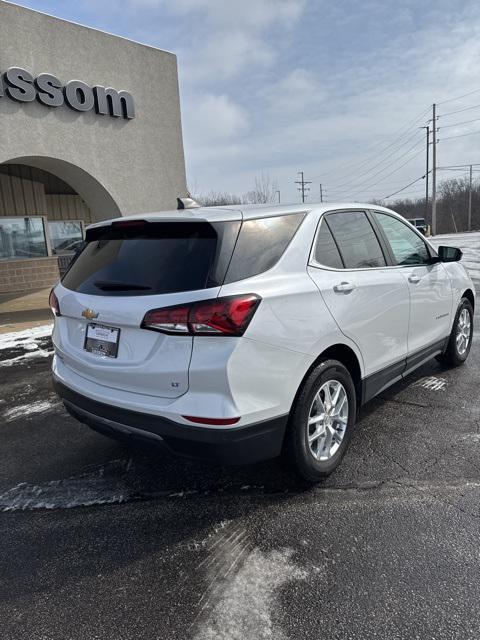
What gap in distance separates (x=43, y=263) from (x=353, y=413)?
12.4 metres

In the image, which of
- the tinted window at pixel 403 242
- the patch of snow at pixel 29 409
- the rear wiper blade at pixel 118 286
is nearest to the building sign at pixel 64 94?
the patch of snow at pixel 29 409

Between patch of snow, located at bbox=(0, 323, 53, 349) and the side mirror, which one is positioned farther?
patch of snow, located at bbox=(0, 323, 53, 349)

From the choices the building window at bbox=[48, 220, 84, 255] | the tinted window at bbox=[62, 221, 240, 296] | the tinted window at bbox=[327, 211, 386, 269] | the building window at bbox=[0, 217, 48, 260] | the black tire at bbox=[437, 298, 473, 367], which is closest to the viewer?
the tinted window at bbox=[62, 221, 240, 296]

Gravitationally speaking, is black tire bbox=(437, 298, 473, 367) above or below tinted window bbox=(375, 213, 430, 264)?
below

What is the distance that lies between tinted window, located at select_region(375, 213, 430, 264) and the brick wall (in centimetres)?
1172

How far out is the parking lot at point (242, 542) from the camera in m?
2.03

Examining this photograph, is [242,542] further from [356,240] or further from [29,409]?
[29,409]

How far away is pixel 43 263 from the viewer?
44.3ft

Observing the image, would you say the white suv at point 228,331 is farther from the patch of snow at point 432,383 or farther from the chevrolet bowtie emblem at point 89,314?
the patch of snow at point 432,383

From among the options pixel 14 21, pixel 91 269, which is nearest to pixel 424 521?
pixel 91 269

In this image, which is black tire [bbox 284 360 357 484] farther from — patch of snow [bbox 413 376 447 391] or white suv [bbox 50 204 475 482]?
patch of snow [bbox 413 376 447 391]

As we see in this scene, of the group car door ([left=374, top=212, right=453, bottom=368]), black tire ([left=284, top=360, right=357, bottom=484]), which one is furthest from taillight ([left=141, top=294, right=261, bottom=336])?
car door ([left=374, top=212, right=453, bottom=368])

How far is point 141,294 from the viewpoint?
8.33 ft

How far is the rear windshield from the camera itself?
2447 mm
